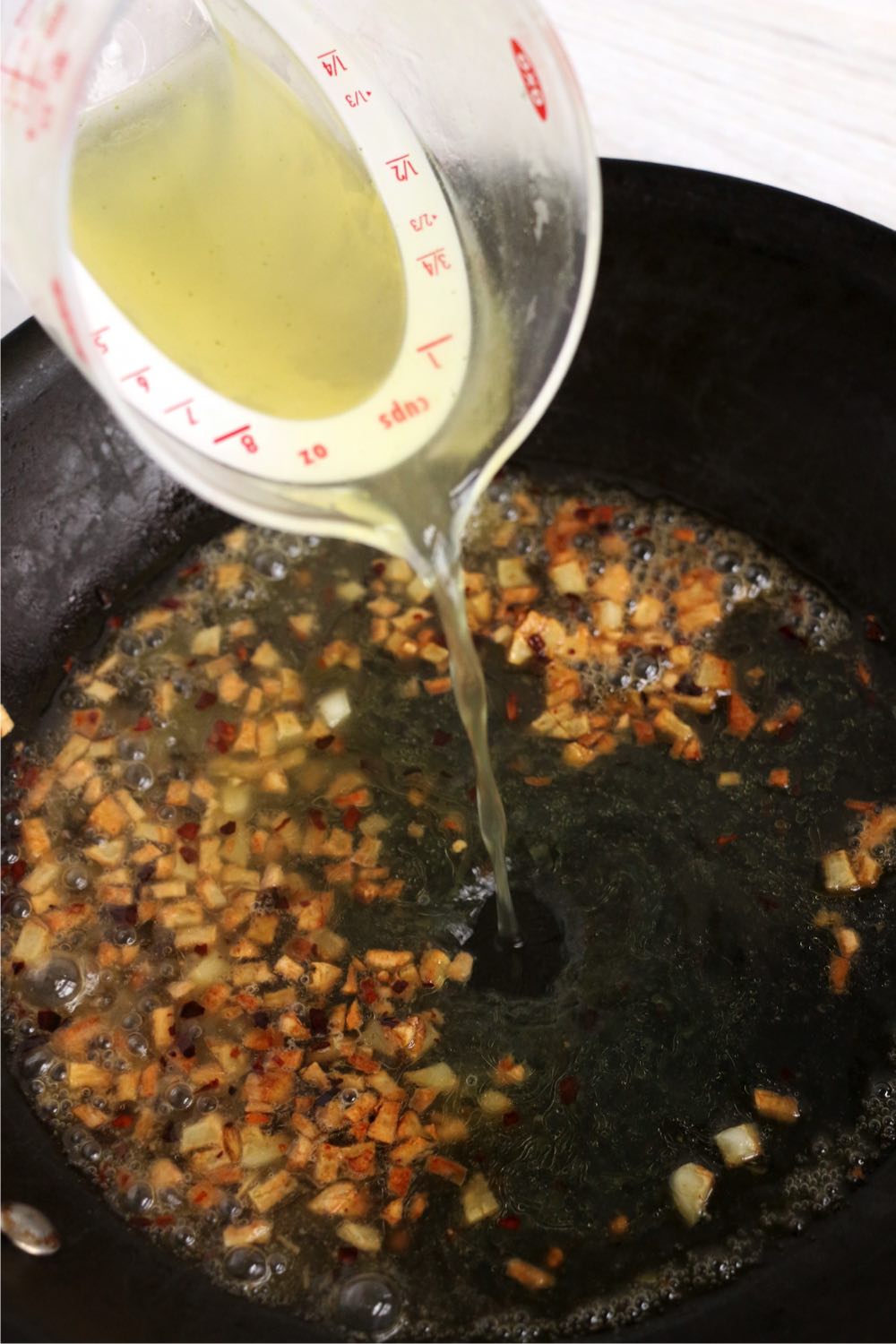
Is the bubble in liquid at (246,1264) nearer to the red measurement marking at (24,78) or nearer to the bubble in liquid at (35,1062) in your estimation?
the bubble in liquid at (35,1062)

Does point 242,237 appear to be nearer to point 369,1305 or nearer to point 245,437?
point 245,437

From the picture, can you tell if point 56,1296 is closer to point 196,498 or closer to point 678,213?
point 196,498

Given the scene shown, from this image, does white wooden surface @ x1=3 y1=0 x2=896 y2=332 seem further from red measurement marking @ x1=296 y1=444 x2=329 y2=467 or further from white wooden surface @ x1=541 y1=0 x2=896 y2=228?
red measurement marking @ x1=296 y1=444 x2=329 y2=467

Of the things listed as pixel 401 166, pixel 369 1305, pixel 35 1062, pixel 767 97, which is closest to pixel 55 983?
pixel 35 1062

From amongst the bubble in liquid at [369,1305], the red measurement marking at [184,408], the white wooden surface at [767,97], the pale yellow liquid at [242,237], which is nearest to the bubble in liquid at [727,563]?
the white wooden surface at [767,97]

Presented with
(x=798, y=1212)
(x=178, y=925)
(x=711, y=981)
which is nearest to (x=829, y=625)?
(x=711, y=981)
